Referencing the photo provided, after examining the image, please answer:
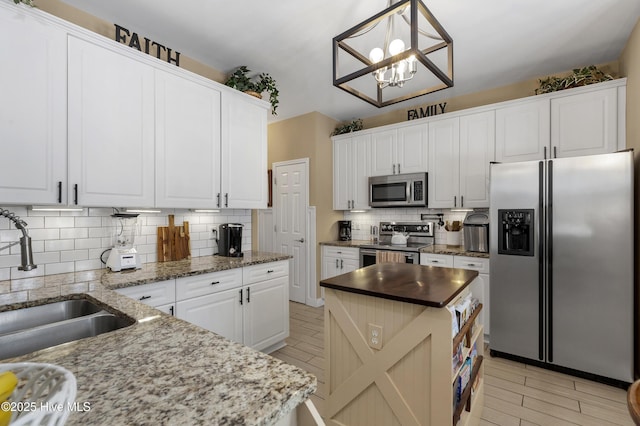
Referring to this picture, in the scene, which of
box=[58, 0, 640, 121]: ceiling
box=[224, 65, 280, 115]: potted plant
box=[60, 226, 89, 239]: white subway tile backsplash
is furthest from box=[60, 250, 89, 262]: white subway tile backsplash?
box=[224, 65, 280, 115]: potted plant

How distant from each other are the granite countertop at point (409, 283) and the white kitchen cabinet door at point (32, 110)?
1.84m

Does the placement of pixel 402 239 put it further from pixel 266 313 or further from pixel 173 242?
pixel 173 242

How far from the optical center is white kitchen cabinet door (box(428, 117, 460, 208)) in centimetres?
364

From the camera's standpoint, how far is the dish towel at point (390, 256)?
3.65 metres

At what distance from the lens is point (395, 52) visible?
A: 1.74 metres

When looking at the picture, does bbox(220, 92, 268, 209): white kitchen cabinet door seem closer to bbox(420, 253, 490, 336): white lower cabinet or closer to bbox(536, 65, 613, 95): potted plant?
bbox(420, 253, 490, 336): white lower cabinet

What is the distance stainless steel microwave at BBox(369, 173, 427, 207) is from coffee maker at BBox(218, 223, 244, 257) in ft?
6.85

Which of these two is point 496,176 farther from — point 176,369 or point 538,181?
point 176,369

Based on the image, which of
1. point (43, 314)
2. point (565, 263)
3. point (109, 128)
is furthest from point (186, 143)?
point (565, 263)

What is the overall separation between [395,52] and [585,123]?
2454mm

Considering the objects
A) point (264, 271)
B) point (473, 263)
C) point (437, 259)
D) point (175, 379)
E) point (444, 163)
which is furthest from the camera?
point (444, 163)

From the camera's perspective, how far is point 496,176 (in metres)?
2.88

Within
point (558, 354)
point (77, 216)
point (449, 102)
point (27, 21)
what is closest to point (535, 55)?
point (449, 102)

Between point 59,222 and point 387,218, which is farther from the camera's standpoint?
point 387,218
